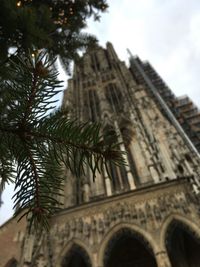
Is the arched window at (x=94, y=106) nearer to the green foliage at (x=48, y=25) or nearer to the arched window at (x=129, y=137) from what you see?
the arched window at (x=129, y=137)

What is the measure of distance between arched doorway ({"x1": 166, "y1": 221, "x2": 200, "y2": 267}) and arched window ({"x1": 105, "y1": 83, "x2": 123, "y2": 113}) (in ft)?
32.3

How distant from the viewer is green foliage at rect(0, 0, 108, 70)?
5.12 ft

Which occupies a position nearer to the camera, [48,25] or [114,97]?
[48,25]

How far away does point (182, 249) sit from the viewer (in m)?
7.89

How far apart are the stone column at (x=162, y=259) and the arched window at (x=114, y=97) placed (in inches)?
435

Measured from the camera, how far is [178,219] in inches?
272

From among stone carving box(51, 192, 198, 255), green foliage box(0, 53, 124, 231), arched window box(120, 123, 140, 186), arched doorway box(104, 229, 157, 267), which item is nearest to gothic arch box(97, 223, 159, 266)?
stone carving box(51, 192, 198, 255)

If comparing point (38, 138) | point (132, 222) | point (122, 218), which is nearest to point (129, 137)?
point (122, 218)

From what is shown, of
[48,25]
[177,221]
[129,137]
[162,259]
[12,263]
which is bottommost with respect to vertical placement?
[162,259]

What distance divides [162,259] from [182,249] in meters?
2.06

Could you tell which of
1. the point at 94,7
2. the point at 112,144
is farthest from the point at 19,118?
the point at 94,7

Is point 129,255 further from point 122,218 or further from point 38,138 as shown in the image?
point 38,138

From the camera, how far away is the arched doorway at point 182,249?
7375 mm

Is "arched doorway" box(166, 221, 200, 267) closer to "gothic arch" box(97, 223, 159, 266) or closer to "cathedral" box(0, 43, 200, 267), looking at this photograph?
"cathedral" box(0, 43, 200, 267)
